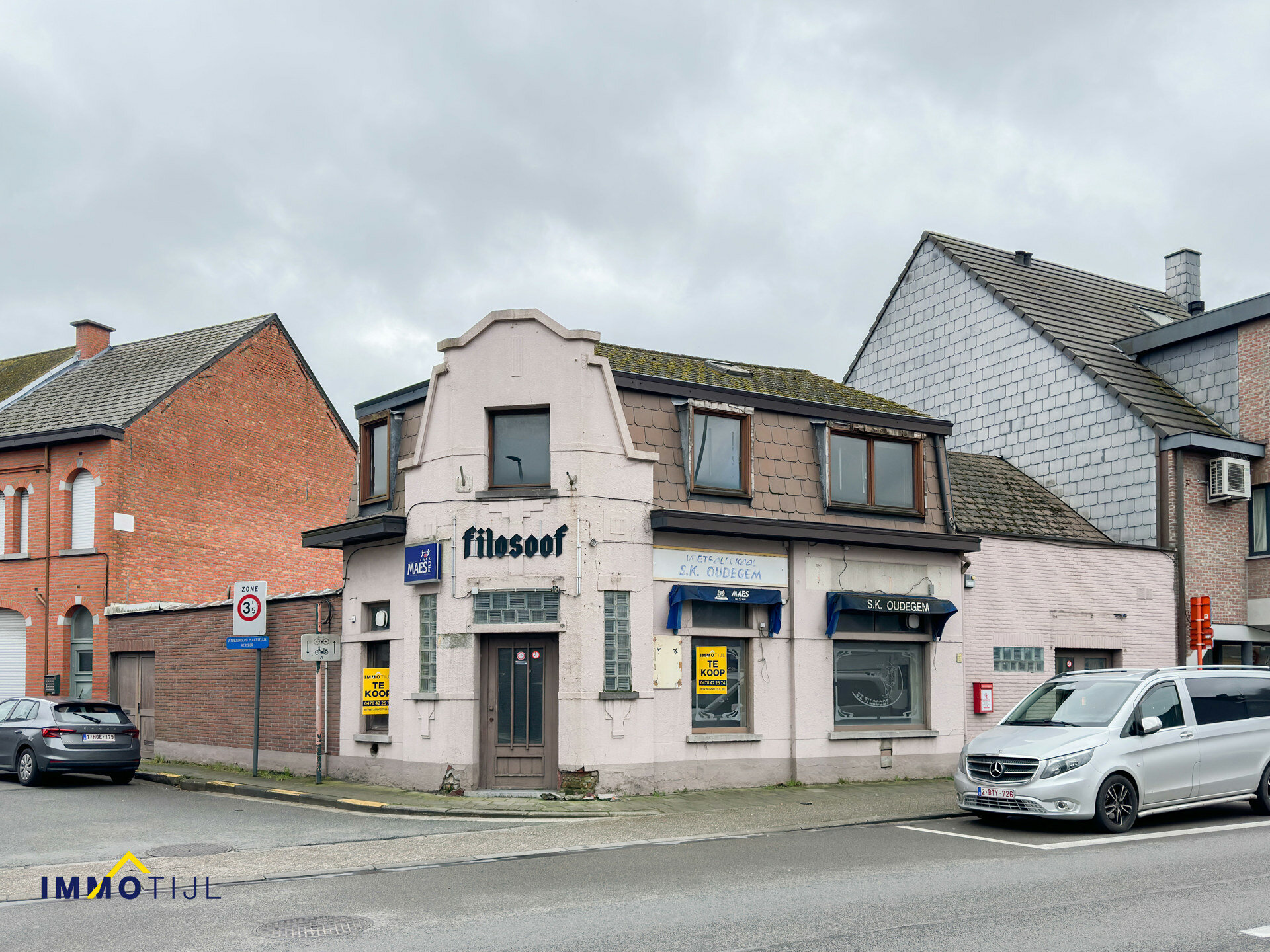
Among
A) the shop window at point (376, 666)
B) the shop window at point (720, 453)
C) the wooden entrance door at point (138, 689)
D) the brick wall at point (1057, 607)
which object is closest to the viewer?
the shop window at point (720, 453)

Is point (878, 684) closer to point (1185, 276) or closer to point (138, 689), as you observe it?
point (138, 689)

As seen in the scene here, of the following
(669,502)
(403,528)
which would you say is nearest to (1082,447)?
(669,502)

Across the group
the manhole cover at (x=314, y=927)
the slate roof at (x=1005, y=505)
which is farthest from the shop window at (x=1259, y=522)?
the manhole cover at (x=314, y=927)

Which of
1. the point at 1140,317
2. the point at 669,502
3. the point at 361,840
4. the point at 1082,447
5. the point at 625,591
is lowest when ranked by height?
the point at 361,840

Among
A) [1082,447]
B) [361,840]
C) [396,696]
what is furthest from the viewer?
[1082,447]

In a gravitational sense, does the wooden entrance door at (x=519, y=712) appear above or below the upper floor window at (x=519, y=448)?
below

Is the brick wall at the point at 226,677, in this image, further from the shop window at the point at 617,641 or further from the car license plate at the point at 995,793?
the car license plate at the point at 995,793

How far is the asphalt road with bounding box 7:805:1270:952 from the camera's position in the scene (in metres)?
7.70

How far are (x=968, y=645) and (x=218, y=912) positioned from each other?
1425 cm

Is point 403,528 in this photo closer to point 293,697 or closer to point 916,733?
point 293,697

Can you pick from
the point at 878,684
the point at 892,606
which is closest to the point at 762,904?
the point at 892,606

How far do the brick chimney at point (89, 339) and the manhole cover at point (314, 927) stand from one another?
2826 centimetres

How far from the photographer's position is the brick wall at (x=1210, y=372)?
23.9m

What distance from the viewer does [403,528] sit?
1738 cm
